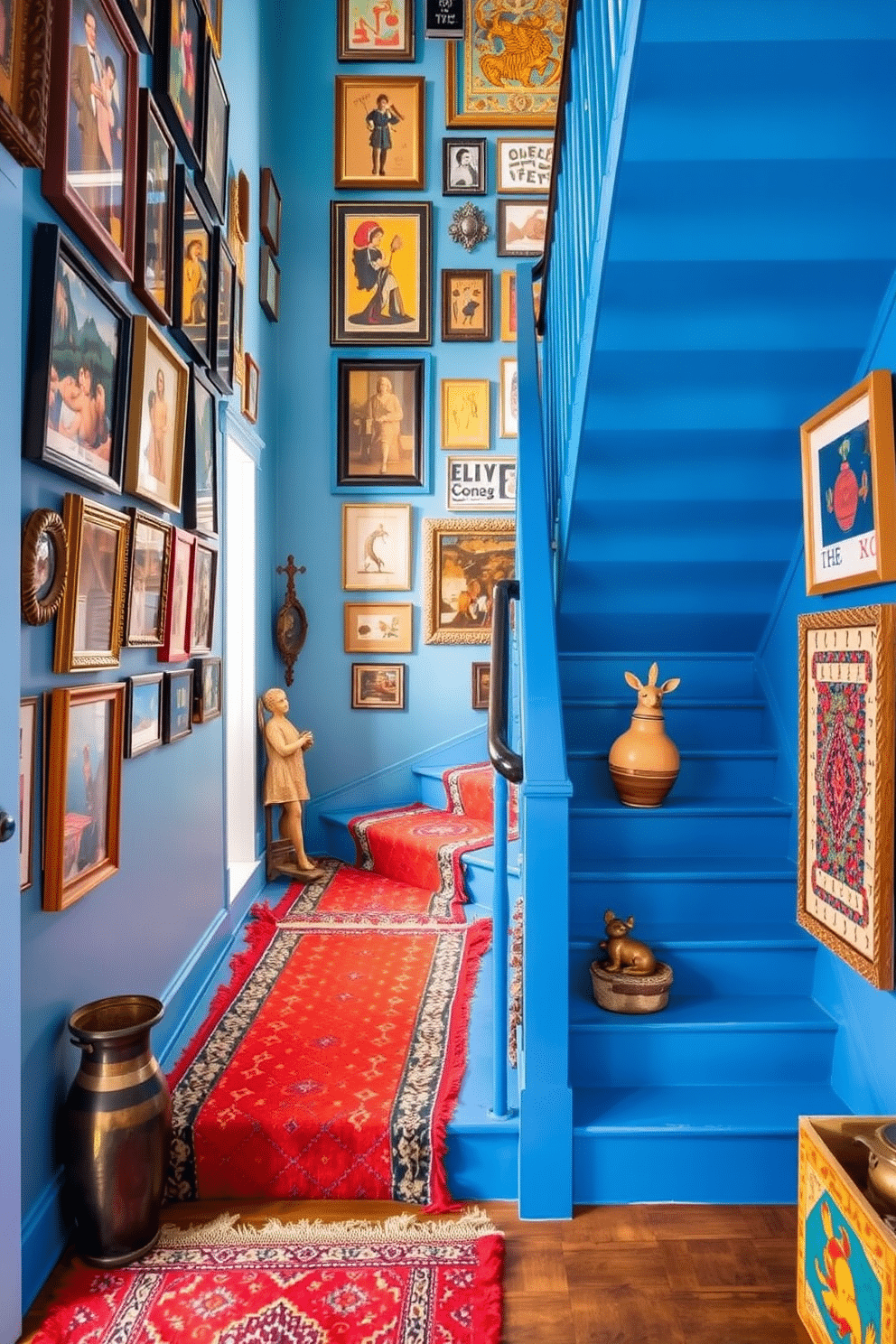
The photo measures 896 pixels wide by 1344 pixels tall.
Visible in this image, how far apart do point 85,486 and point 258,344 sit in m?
2.83

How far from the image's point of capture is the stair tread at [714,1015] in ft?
8.24

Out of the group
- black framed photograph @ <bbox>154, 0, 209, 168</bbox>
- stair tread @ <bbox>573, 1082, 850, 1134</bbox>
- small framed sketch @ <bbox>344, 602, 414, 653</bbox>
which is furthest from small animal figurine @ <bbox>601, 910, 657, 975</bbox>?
small framed sketch @ <bbox>344, 602, 414, 653</bbox>

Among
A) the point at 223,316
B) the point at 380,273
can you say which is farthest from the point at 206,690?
the point at 380,273

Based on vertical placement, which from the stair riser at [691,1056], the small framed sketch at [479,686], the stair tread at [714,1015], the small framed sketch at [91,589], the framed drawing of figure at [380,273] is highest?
the framed drawing of figure at [380,273]

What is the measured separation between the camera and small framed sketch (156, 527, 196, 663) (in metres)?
2.97

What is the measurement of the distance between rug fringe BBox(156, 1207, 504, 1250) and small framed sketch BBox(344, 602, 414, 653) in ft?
11.5

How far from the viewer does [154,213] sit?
2.74 metres

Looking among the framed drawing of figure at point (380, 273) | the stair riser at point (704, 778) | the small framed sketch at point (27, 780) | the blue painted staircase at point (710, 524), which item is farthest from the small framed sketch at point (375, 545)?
the small framed sketch at point (27, 780)

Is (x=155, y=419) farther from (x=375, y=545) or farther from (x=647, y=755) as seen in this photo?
(x=375, y=545)

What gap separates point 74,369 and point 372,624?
11.1ft

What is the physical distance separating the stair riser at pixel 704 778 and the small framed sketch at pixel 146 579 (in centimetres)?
142

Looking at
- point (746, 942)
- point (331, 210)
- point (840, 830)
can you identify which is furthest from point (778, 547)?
point (331, 210)

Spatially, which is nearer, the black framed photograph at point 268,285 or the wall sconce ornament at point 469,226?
the black framed photograph at point 268,285

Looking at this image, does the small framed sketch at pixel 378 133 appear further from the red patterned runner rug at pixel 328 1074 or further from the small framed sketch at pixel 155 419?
the red patterned runner rug at pixel 328 1074
